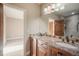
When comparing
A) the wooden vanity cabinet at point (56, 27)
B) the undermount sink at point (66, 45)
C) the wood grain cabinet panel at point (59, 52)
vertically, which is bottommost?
the wood grain cabinet panel at point (59, 52)

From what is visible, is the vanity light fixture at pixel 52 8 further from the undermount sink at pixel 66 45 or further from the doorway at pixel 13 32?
the undermount sink at pixel 66 45

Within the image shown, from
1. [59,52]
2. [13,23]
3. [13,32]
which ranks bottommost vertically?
[59,52]

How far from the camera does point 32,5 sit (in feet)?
5.19

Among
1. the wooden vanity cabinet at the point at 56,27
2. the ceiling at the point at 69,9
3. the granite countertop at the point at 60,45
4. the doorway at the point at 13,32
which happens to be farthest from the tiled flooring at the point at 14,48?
the ceiling at the point at 69,9

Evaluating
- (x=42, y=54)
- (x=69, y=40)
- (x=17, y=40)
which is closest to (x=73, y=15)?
(x=69, y=40)

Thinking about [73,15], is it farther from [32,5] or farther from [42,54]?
[42,54]

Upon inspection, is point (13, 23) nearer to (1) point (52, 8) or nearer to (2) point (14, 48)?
(2) point (14, 48)

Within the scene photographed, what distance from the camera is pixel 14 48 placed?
1588 millimetres

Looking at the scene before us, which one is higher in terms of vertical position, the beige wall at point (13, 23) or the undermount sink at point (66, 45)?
the beige wall at point (13, 23)

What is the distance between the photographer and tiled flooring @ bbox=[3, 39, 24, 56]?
1.57 metres

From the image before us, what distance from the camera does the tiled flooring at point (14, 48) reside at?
61.9 inches

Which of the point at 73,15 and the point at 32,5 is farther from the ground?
the point at 32,5

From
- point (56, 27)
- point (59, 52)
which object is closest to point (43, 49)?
point (59, 52)

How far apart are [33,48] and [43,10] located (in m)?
0.52
